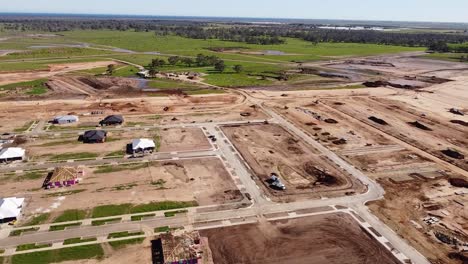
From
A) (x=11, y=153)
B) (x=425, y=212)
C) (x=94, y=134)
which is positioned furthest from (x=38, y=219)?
(x=425, y=212)

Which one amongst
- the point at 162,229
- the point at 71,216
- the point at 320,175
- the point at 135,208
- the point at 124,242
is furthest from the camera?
the point at 320,175

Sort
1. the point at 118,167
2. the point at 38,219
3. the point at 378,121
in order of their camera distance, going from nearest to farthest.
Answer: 1. the point at 38,219
2. the point at 118,167
3. the point at 378,121

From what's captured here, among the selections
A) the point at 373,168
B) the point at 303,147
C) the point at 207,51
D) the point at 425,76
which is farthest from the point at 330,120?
the point at 207,51

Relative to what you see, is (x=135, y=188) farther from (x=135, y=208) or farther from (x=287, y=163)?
(x=287, y=163)

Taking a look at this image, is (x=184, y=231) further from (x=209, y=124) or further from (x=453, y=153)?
(x=453, y=153)

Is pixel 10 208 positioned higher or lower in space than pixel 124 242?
higher

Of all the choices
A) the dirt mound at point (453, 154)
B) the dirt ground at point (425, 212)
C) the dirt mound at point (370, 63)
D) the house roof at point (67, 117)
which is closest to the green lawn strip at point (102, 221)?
the dirt ground at point (425, 212)

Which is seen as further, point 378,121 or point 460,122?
point 460,122

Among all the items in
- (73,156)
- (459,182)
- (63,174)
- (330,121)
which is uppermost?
(63,174)
